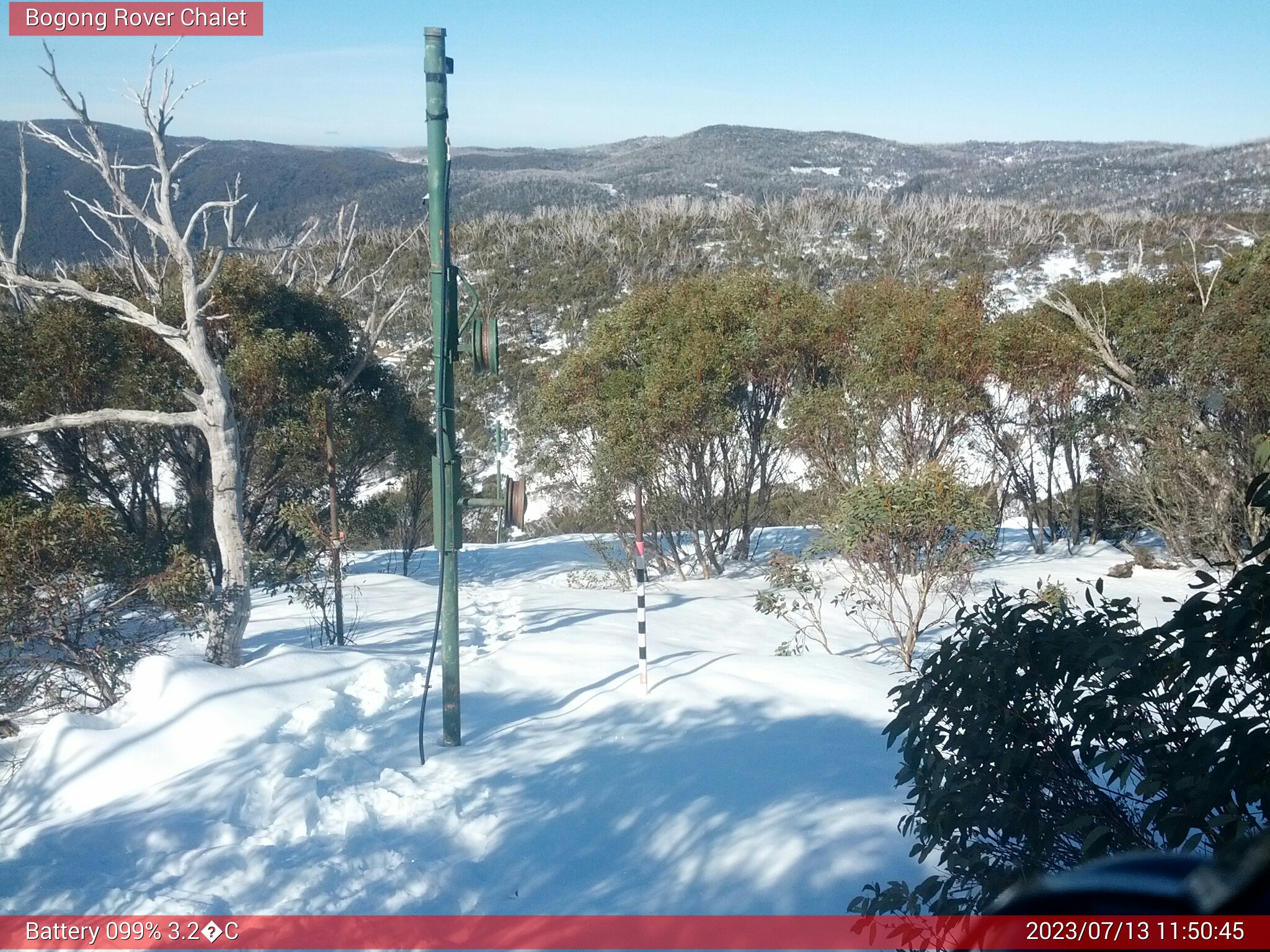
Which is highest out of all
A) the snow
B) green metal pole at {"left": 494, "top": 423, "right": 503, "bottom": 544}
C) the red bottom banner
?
the snow

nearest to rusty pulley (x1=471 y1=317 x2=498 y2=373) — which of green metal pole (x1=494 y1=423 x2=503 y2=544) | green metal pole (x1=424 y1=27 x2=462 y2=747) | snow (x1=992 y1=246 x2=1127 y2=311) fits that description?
green metal pole (x1=424 y1=27 x2=462 y2=747)

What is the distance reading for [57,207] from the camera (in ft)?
107

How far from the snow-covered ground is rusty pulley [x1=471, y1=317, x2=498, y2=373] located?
7.06 feet

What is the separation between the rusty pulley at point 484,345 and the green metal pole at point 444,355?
5.9 inches

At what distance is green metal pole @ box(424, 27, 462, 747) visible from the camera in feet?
16.0

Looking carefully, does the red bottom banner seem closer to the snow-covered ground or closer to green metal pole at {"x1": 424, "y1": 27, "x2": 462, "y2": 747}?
the snow-covered ground

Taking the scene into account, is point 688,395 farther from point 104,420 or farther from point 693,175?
point 693,175

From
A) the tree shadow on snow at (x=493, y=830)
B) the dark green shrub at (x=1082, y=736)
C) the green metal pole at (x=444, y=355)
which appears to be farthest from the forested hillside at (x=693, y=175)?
Result: the dark green shrub at (x=1082, y=736)

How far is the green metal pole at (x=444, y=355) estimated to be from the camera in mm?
4883

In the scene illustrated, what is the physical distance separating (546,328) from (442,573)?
29993mm

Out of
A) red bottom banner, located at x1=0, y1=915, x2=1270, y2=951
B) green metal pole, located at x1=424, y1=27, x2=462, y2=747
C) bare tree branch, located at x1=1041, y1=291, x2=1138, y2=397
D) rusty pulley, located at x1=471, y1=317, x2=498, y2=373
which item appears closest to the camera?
red bottom banner, located at x1=0, y1=915, x2=1270, y2=951

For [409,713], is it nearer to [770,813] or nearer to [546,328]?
[770,813]

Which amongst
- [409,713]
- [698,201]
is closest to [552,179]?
[698,201]

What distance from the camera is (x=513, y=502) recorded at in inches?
207
